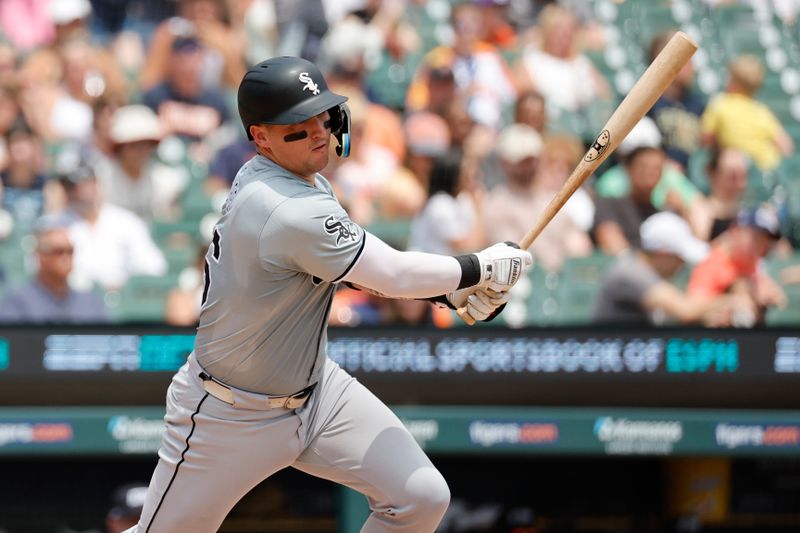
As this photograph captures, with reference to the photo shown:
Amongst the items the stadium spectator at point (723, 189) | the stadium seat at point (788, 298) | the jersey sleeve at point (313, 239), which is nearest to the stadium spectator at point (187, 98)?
the stadium spectator at point (723, 189)

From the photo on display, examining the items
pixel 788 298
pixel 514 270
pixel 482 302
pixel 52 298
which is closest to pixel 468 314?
pixel 482 302

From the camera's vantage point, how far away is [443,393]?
5992 millimetres

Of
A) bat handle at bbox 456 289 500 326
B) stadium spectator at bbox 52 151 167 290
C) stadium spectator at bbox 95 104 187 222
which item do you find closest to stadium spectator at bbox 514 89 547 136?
stadium spectator at bbox 95 104 187 222

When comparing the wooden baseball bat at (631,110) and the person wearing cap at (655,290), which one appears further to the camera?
the person wearing cap at (655,290)

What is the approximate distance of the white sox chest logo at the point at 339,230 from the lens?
10.7 feet

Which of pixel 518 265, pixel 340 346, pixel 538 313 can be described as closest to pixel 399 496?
pixel 518 265

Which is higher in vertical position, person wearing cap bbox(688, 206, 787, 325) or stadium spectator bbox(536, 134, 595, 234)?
stadium spectator bbox(536, 134, 595, 234)

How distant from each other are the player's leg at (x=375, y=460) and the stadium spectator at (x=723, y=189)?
3196 millimetres

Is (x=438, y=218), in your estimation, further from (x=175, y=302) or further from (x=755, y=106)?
(x=755, y=106)

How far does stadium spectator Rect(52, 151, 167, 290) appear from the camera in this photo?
6055 millimetres

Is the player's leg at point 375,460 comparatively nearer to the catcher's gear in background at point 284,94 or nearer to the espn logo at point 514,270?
the espn logo at point 514,270

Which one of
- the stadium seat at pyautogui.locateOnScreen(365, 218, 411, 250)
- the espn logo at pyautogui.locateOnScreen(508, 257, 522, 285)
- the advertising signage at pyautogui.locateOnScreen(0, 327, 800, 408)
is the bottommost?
the advertising signage at pyautogui.locateOnScreen(0, 327, 800, 408)

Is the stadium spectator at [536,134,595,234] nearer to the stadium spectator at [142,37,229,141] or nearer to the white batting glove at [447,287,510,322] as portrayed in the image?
the stadium spectator at [142,37,229,141]

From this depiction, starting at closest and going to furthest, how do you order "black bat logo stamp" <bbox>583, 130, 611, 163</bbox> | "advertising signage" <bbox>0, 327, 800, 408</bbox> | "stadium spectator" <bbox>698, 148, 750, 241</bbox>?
"black bat logo stamp" <bbox>583, 130, 611, 163</bbox> < "advertising signage" <bbox>0, 327, 800, 408</bbox> < "stadium spectator" <bbox>698, 148, 750, 241</bbox>
